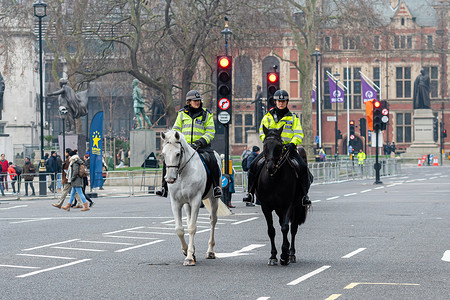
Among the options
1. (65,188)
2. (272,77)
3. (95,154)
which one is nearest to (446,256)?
(272,77)

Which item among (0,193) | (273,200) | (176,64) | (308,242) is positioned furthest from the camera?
(176,64)

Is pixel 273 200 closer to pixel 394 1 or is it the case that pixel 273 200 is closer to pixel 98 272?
pixel 98 272

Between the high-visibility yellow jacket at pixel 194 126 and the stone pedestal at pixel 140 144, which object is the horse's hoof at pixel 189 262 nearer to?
the high-visibility yellow jacket at pixel 194 126

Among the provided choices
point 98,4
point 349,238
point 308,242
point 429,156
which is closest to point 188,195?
point 308,242

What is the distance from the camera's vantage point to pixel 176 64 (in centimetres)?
4862

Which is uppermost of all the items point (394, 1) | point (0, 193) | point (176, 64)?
point (394, 1)

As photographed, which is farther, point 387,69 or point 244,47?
point 387,69

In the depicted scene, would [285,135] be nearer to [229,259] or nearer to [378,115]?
[229,259]

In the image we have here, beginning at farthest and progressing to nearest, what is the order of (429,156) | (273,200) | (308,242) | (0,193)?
(429,156)
(0,193)
(308,242)
(273,200)

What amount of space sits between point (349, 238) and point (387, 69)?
269ft

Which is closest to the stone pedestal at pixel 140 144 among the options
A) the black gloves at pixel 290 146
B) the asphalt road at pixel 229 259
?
the asphalt road at pixel 229 259

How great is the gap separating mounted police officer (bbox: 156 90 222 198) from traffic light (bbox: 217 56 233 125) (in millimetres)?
9535

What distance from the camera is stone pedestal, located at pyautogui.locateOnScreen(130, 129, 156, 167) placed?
49250 millimetres

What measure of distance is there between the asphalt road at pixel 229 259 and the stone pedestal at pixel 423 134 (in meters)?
56.0
